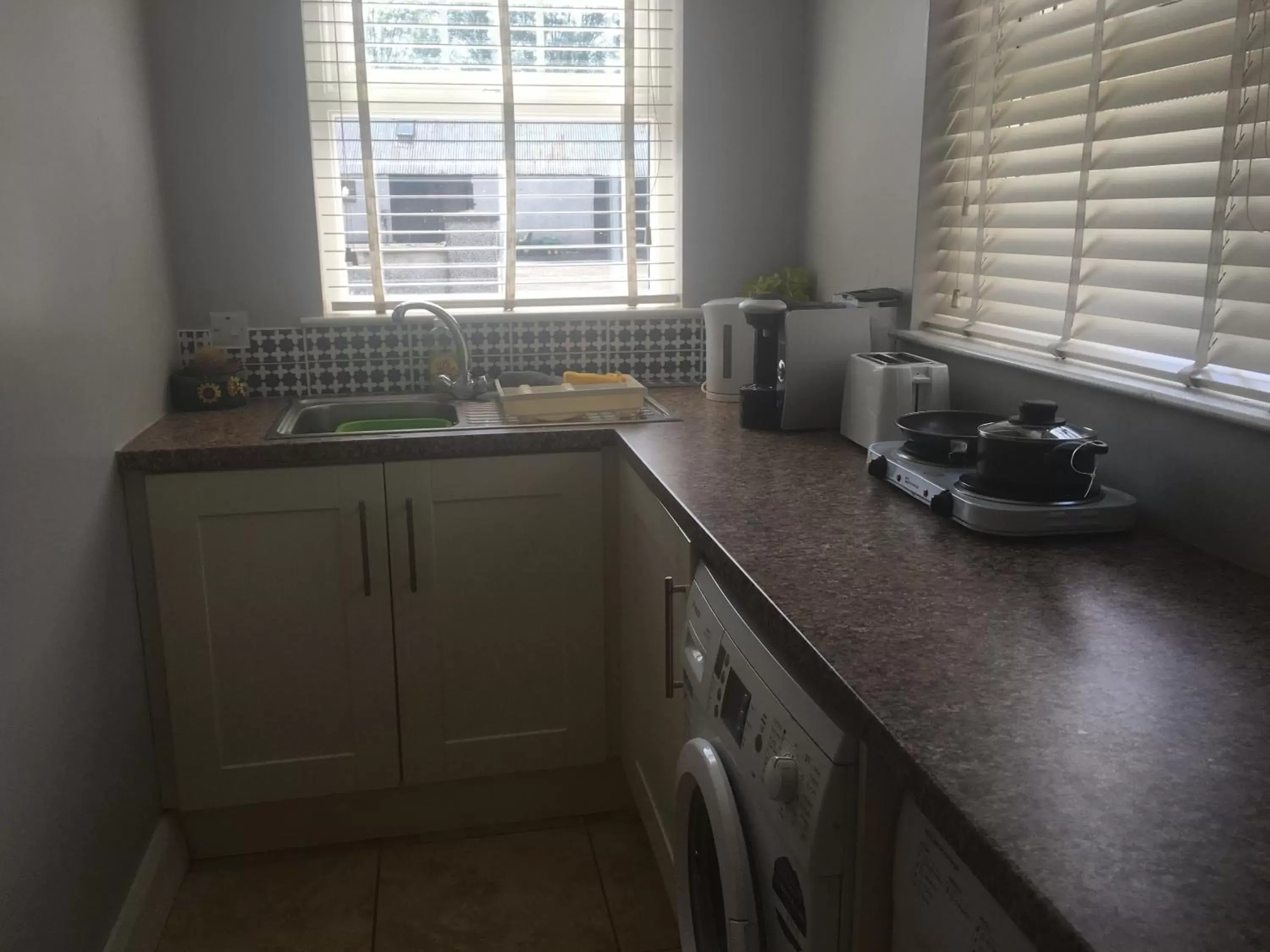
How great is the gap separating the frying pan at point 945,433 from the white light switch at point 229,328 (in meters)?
1.67

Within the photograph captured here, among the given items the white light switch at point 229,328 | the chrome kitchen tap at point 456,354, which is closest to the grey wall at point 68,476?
the white light switch at point 229,328

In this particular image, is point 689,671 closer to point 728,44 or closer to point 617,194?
point 617,194

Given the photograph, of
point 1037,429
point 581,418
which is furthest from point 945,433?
point 581,418

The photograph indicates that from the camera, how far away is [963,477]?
154cm

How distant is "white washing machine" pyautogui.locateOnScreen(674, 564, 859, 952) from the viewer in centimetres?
98

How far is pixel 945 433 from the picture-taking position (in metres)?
1.72

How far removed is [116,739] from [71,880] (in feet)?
1.02

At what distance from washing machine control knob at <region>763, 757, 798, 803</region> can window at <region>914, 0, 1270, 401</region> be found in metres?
0.80

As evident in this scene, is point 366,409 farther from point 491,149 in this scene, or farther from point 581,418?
point 491,149

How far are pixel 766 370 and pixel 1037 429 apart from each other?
2.88ft

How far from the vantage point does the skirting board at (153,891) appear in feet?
6.02

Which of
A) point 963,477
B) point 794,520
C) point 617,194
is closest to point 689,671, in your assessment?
point 794,520

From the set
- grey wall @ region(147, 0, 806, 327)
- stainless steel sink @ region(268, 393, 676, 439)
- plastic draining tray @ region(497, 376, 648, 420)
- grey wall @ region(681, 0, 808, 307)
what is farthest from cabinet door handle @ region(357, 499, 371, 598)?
grey wall @ region(681, 0, 808, 307)

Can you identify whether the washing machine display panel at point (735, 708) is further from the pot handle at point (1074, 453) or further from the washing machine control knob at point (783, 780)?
the pot handle at point (1074, 453)
